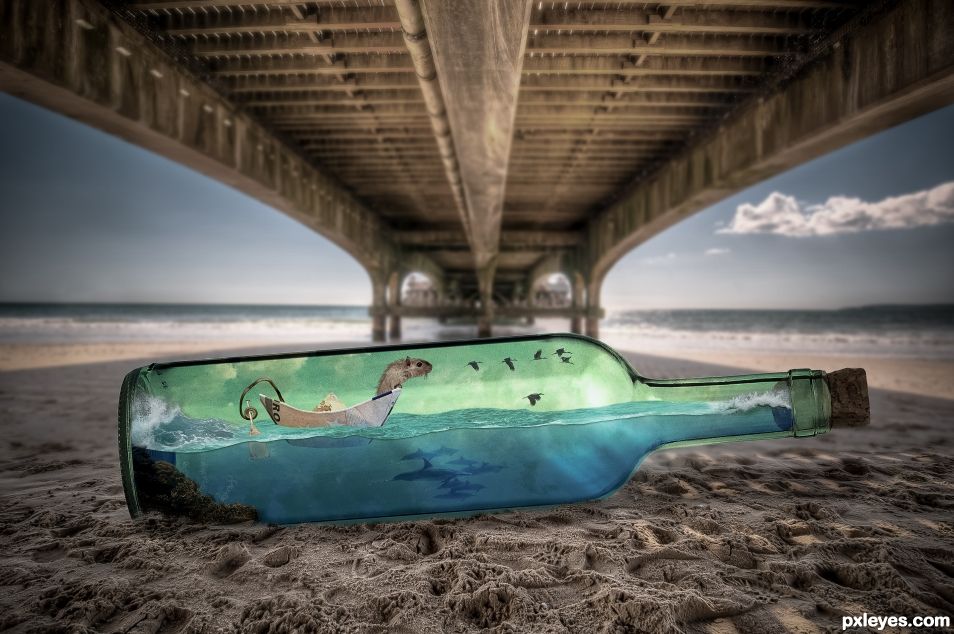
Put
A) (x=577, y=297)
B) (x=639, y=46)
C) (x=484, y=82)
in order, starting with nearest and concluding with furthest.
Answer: (x=484, y=82) < (x=639, y=46) < (x=577, y=297)

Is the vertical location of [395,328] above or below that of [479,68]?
below

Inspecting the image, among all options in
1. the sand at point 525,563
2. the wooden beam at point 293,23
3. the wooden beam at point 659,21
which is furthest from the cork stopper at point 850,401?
the wooden beam at point 293,23

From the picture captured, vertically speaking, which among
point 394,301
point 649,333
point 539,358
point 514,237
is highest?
point 514,237

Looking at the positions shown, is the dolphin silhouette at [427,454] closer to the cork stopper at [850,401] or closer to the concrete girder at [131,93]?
A: the cork stopper at [850,401]

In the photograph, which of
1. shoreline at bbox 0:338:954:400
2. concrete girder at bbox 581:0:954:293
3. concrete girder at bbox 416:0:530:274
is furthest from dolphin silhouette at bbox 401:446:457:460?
shoreline at bbox 0:338:954:400

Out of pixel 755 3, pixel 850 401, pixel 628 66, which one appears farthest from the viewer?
pixel 628 66

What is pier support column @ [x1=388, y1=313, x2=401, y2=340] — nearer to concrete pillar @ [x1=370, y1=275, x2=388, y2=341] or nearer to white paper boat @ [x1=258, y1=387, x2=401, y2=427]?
concrete pillar @ [x1=370, y1=275, x2=388, y2=341]

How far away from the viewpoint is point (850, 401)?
6.44 ft

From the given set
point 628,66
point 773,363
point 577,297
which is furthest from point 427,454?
point 577,297

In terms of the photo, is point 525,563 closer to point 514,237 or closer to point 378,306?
point 514,237

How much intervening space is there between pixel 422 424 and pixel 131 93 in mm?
4993

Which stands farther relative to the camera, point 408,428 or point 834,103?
point 834,103

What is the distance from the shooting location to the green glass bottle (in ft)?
6.40

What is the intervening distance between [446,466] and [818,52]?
5956mm
